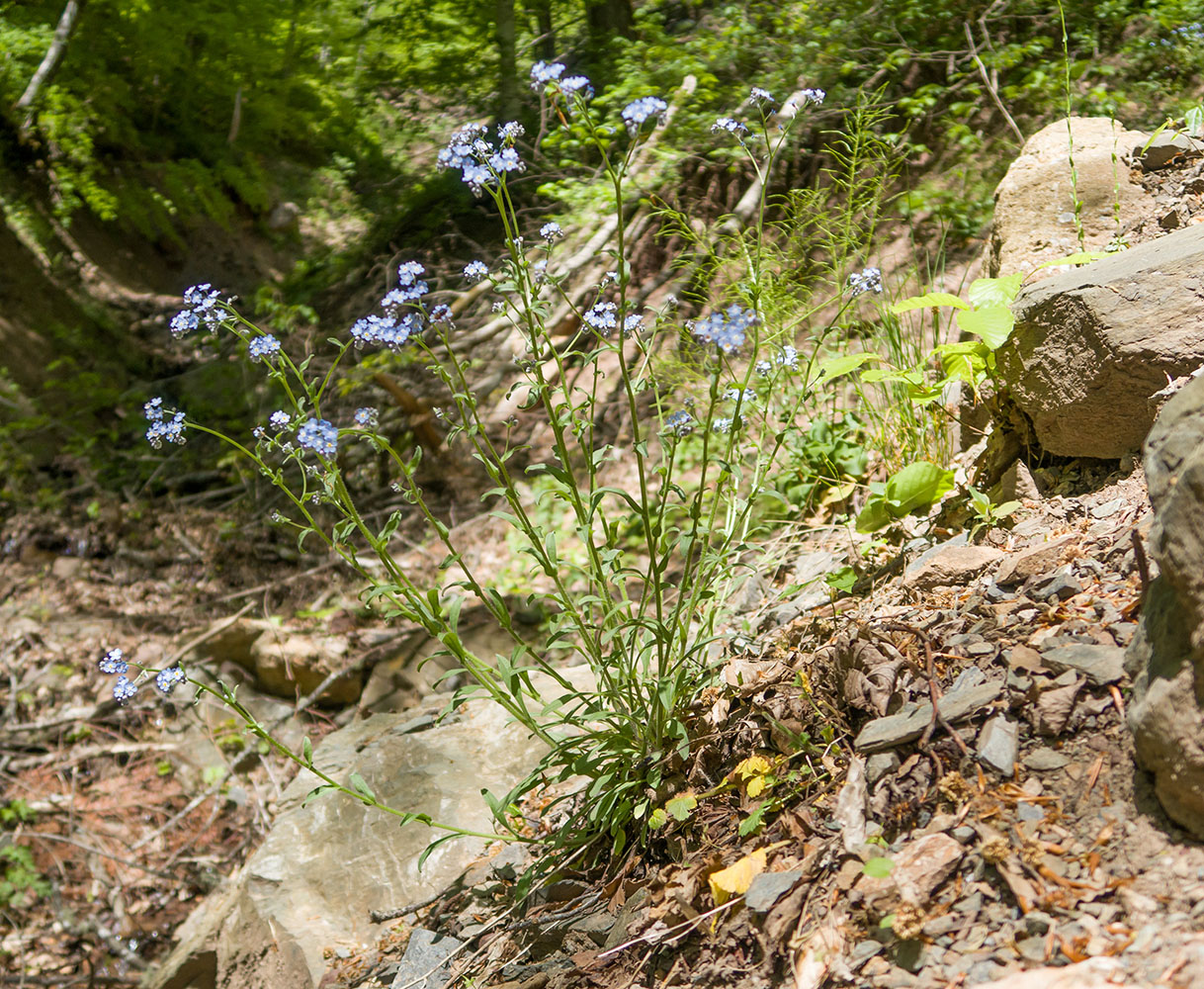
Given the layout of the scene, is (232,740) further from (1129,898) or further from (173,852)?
(1129,898)

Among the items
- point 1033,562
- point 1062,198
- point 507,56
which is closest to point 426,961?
point 1033,562

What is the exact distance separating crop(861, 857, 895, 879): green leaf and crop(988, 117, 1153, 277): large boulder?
7.88ft

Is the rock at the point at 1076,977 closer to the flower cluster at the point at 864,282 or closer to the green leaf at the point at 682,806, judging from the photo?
the green leaf at the point at 682,806

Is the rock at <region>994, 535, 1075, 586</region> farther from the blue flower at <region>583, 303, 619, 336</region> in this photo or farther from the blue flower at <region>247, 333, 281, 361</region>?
the blue flower at <region>247, 333, 281, 361</region>

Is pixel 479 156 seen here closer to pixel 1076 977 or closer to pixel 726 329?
pixel 726 329

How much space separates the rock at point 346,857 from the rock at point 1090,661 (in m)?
1.84

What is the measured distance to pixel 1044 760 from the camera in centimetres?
154

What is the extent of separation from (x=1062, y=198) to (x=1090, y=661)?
229 cm

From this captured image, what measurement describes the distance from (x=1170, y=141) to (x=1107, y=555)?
204 centimetres

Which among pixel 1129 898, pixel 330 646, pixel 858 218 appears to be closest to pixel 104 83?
pixel 330 646

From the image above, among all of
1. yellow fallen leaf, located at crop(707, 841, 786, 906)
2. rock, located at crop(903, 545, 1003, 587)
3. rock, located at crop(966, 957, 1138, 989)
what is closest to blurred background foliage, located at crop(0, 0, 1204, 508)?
rock, located at crop(903, 545, 1003, 587)

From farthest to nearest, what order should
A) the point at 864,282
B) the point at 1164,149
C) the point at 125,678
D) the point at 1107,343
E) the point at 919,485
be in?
the point at 1164,149
the point at 919,485
the point at 864,282
the point at 125,678
the point at 1107,343

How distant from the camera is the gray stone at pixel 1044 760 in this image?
1.52 meters

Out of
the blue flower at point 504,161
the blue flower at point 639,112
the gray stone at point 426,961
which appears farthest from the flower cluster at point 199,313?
the gray stone at point 426,961
